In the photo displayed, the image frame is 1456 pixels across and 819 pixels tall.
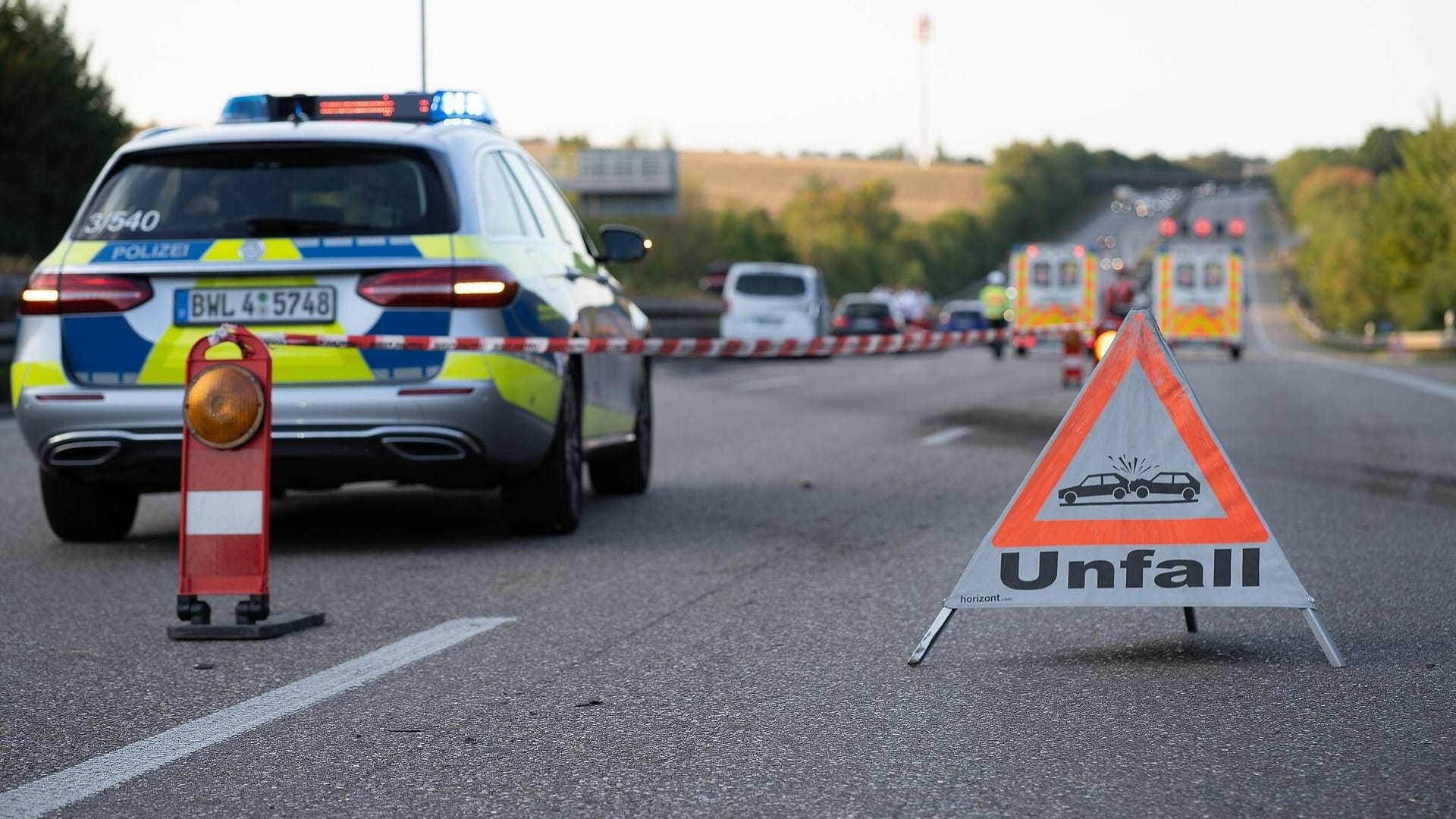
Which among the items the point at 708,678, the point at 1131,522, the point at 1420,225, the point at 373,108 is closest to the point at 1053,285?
the point at 373,108

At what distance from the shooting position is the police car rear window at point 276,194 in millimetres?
8125

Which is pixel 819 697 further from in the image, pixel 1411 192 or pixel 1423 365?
pixel 1411 192

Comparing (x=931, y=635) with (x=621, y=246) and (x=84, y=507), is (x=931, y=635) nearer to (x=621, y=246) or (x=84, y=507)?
(x=84, y=507)

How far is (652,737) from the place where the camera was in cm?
484

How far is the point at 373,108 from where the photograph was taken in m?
9.30

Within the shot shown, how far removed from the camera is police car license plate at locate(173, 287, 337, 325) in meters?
7.98

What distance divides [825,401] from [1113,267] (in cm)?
2739

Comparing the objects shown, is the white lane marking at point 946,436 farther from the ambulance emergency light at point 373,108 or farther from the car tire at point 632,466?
the ambulance emergency light at point 373,108

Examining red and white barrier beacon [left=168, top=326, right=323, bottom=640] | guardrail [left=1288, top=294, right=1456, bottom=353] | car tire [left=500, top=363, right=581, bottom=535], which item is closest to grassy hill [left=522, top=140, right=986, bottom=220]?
guardrail [left=1288, top=294, right=1456, bottom=353]

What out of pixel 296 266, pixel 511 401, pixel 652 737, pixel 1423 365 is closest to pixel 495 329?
pixel 511 401

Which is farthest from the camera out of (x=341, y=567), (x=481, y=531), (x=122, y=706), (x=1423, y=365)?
(x=1423, y=365)

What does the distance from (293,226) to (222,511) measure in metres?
1.92

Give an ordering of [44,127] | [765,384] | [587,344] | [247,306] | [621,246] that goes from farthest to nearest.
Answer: [44,127] → [765,384] → [621,246] → [587,344] → [247,306]

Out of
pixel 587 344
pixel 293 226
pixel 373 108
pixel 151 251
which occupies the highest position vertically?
pixel 373 108
